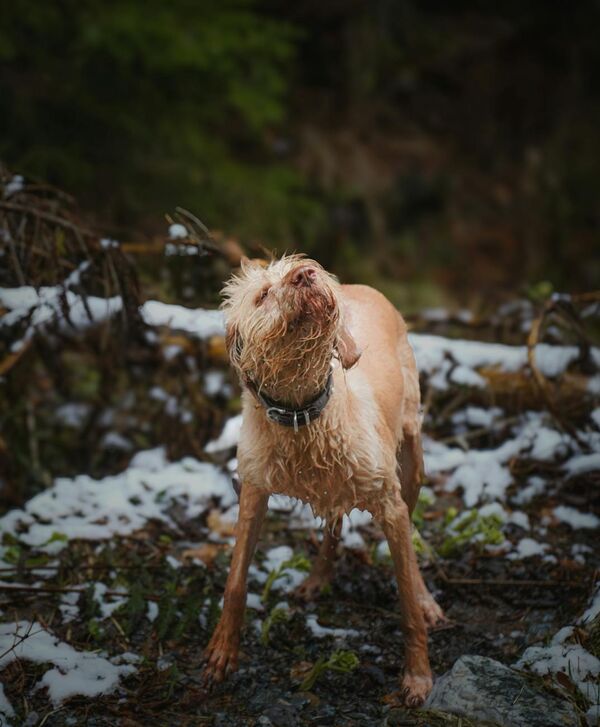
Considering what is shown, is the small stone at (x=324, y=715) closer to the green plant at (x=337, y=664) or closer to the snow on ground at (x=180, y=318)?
the green plant at (x=337, y=664)

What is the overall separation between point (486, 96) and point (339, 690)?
1307 centimetres

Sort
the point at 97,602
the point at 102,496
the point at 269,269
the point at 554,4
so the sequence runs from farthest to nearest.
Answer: the point at 554,4, the point at 102,496, the point at 97,602, the point at 269,269

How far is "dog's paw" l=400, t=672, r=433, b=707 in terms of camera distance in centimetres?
345

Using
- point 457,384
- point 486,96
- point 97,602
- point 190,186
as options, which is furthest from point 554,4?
point 97,602

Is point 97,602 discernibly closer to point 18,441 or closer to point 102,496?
point 102,496

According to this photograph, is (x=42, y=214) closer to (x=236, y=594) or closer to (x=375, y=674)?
(x=236, y=594)

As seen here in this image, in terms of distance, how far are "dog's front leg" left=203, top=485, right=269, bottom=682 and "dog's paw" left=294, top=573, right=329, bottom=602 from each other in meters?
0.71

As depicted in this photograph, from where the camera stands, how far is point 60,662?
11.6 ft

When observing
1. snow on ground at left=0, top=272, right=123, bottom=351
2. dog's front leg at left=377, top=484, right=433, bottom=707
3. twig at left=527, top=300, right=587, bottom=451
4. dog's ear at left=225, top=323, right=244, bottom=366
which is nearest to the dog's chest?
dog's front leg at left=377, top=484, right=433, bottom=707

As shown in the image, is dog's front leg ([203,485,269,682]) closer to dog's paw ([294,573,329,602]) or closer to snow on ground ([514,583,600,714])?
dog's paw ([294,573,329,602])

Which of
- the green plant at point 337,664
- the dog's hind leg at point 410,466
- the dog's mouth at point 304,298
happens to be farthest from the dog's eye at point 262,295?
the green plant at point 337,664

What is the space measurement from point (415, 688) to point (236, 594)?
3.03 feet

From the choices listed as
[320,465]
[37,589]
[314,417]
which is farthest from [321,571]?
[37,589]

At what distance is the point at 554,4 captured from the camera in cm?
1380
